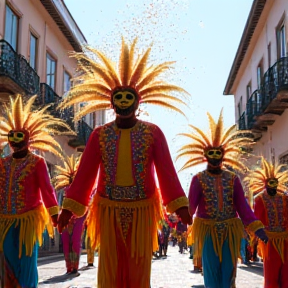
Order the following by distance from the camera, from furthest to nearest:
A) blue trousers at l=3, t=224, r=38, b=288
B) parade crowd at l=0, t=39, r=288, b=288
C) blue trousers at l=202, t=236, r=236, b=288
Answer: blue trousers at l=202, t=236, r=236, b=288 → blue trousers at l=3, t=224, r=38, b=288 → parade crowd at l=0, t=39, r=288, b=288

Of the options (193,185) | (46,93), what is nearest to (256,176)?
(193,185)

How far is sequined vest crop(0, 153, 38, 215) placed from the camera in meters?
7.27

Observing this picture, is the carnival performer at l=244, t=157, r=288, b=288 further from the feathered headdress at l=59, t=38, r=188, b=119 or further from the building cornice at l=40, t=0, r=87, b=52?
the building cornice at l=40, t=0, r=87, b=52

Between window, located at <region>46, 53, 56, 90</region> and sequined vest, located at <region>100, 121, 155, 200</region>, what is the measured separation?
764 inches

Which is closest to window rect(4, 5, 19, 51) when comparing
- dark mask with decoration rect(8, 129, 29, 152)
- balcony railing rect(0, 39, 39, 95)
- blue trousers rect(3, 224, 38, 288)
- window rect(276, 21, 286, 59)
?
balcony railing rect(0, 39, 39, 95)

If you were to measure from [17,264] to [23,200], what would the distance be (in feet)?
2.41

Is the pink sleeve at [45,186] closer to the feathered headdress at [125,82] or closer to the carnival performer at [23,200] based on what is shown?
the carnival performer at [23,200]

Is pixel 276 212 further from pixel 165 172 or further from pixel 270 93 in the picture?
pixel 270 93

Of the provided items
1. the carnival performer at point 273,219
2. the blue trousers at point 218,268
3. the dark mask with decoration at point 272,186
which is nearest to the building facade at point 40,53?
the carnival performer at point 273,219

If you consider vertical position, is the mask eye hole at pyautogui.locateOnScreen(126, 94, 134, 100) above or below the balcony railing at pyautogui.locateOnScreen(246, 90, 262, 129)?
below

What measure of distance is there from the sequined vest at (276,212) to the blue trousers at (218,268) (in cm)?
247

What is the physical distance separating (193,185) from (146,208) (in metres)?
2.37

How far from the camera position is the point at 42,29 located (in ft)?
78.6

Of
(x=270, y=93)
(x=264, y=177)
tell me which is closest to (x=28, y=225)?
(x=264, y=177)
